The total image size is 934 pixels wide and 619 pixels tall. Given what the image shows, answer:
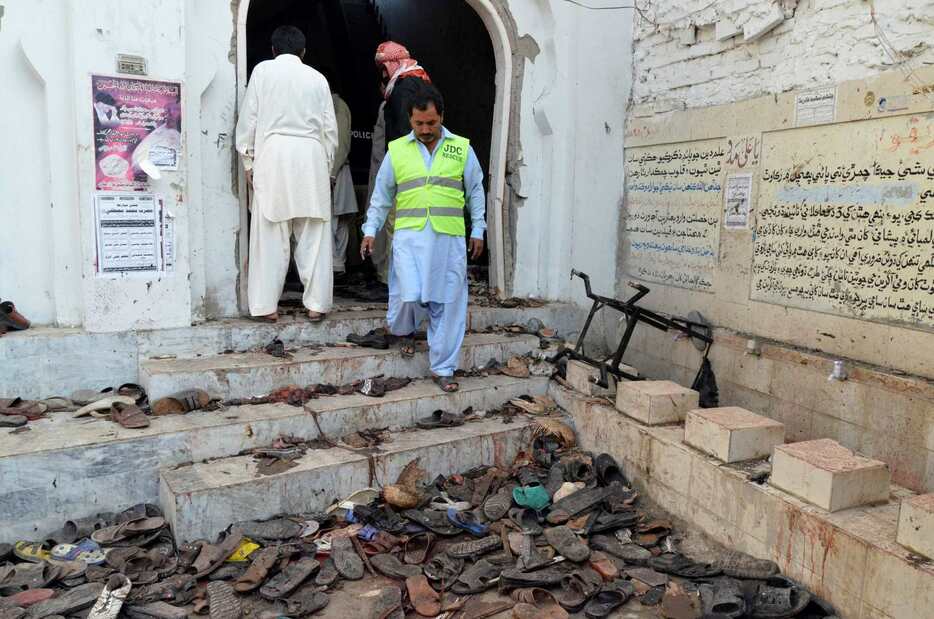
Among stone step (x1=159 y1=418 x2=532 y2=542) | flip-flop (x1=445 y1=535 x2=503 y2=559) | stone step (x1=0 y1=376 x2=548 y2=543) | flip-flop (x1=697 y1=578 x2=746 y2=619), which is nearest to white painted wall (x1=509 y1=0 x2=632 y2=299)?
stone step (x1=159 y1=418 x2=532 y2=542)

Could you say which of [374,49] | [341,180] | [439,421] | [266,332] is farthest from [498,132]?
[374,49]

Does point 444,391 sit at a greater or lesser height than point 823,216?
lesser

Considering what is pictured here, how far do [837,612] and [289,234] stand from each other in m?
3.83

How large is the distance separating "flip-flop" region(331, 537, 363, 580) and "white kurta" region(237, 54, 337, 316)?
1959mm

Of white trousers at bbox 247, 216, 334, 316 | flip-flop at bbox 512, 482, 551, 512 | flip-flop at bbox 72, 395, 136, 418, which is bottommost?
flip-flop at bbox 512, 482, 551, 512

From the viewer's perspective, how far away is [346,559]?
3.30 m

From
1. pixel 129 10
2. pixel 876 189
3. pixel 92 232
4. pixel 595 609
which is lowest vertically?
pixel 595 609

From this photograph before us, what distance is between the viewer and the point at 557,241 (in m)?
6.26

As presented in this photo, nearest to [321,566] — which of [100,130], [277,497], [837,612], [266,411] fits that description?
[277,497]

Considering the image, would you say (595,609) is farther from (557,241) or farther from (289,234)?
(557,241)

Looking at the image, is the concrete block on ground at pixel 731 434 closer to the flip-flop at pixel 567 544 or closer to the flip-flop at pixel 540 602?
the flip-flop at pixel 567 544

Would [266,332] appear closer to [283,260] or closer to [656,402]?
[283,260]

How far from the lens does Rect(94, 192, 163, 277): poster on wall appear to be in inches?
167

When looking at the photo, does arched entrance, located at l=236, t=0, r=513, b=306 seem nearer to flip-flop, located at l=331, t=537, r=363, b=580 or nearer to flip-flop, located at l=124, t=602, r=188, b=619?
flip-flop, located at l=331, t=537, r=363, b=580
